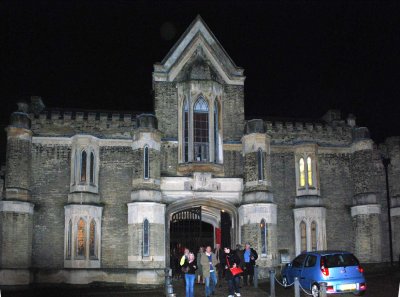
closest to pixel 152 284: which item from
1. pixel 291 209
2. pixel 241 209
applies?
pixel 241 209

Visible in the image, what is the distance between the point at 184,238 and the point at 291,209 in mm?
5633

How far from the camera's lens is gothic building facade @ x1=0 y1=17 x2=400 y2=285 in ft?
83.7

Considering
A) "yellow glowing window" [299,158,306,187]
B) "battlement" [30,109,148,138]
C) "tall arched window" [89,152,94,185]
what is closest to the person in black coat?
"tall arched window" [89,152,94,185]

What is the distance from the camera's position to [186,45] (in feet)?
95.6

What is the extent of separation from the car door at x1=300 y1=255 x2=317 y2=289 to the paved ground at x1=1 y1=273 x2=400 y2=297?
0.72 m

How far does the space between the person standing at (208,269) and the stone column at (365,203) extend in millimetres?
10617

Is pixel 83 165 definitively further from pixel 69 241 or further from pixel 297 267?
pixel 297 267

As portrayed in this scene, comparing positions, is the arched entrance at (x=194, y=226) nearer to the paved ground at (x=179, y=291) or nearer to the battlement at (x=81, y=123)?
the paved ground at (x=179, y=291)

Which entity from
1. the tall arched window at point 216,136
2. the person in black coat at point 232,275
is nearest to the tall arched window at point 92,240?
the tall arched window at point 216,136

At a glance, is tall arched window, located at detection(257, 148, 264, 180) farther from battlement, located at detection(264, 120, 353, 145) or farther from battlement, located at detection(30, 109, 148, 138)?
battlement, located at detection(30, 109, 148, 138)

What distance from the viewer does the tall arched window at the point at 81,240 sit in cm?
2553

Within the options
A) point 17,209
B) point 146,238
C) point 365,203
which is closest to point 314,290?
point 146,238

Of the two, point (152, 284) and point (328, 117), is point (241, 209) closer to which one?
point (152, 284)

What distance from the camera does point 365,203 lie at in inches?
1105
